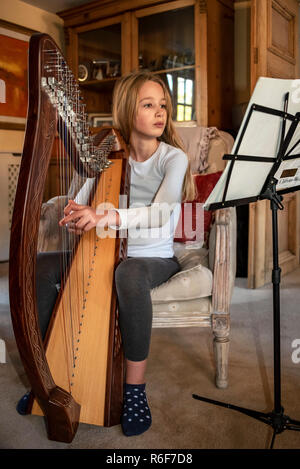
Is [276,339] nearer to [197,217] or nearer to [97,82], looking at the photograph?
[197,217]

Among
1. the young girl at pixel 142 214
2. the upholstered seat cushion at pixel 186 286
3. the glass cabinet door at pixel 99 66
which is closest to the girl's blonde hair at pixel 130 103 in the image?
the young girl at pixel 142 214

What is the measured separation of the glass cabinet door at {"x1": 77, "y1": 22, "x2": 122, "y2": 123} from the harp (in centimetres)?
235

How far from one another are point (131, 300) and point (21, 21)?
3.36 meters

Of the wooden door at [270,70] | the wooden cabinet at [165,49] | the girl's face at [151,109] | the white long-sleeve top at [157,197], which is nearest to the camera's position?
the white long-sleeve top at [157,197]

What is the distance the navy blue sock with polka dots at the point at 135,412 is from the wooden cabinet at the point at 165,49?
2306mm

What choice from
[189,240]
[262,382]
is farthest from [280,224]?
[262,382]

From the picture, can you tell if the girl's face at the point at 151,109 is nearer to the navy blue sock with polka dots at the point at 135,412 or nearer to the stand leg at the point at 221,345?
the stand leg at the point at 221,345

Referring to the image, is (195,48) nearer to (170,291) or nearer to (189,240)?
(189,240)

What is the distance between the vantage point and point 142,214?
1.34 m

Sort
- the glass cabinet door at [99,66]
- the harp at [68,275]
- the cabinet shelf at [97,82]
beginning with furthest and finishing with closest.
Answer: the cabinet shelf at [97,82] < the glass cabinet door at [99,66] < the harp at [68,275]

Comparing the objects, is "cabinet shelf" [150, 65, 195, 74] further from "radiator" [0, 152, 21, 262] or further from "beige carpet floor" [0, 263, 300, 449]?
"beige carpet floor" [0, 263, 300, 449]

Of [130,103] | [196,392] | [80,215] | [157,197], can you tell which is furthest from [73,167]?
[196,392]

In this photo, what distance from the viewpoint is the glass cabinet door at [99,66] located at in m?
3.67

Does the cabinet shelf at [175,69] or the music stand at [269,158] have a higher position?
the cabinet shelf at [175,69]
